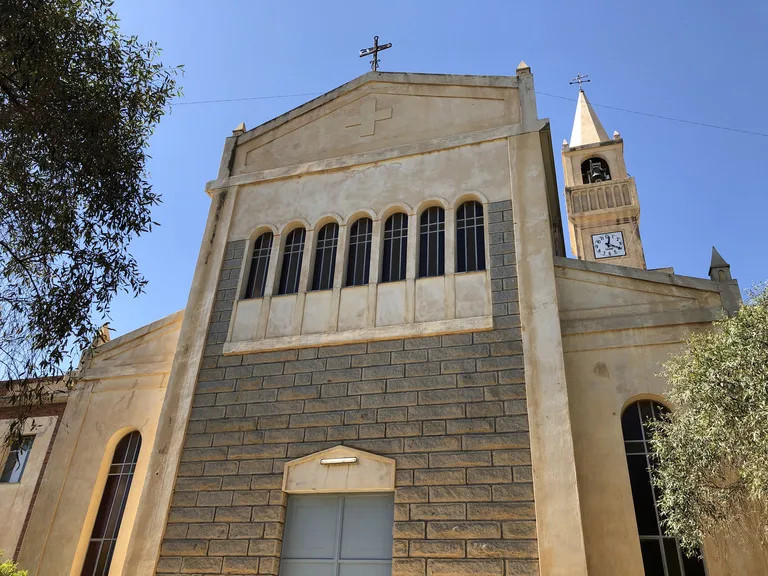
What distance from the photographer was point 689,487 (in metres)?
7.71

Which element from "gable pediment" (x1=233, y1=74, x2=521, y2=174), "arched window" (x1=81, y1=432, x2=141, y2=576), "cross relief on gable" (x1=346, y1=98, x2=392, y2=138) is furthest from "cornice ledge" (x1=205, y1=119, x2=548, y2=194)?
"arched window" (x1=81, y1=432, x2=141, y2=576)

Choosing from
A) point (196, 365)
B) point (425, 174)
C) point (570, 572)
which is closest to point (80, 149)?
point (196, 365)

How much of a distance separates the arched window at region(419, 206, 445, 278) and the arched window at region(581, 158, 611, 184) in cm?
2449

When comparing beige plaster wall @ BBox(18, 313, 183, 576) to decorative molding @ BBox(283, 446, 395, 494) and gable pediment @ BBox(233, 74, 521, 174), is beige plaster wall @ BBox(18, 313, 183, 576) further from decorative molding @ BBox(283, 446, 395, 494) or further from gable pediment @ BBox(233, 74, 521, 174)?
gable pediment @ BBox(233, 74, 521, 174)

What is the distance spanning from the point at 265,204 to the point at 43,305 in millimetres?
5409

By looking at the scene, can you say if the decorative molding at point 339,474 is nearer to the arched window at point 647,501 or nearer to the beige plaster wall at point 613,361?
the beige plaster wall at point 613,361

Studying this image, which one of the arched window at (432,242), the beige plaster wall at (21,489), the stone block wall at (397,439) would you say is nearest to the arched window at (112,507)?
the beige plaster wall at (21,489)

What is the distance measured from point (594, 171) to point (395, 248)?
25.4m

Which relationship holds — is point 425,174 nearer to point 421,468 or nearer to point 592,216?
point 421,468

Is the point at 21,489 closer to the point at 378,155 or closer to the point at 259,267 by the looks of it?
the point at 259,267

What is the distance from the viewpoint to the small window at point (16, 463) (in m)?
12.7

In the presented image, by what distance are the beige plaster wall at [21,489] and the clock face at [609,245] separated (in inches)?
1000

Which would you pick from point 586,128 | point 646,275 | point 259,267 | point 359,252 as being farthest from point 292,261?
point 586,128

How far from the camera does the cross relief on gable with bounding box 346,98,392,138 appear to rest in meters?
13.2
